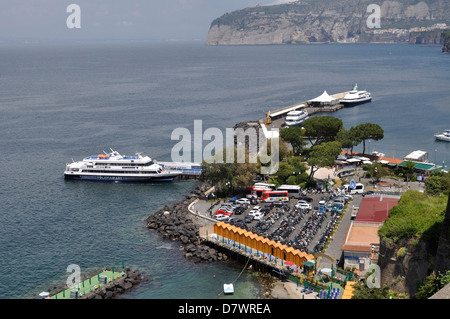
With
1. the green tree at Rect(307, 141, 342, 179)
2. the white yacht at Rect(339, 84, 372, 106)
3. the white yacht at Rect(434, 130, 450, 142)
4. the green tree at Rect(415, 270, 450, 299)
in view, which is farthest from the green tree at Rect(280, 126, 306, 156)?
the white yacht at Rect(339, 84, 372, 106)

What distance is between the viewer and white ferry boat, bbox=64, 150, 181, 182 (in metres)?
53.3

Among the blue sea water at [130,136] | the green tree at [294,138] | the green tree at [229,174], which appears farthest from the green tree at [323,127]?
the green tree at [229,174]

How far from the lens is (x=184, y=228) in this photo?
37.7 m

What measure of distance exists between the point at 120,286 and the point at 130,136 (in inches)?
1777

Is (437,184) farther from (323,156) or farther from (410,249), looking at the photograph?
(410,249)

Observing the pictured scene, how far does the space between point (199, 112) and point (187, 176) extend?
39.1 meters

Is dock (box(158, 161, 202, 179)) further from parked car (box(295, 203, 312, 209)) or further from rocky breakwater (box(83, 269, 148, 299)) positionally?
rocky breakwater (box(83, 269, 148, 299))

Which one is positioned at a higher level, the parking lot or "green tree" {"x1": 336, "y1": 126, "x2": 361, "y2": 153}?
"green tree" {"x1": 336, "y1": 126, "x2": 361, "y2": 153}

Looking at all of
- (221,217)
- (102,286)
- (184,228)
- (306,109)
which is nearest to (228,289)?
(102,286)

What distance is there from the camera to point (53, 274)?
3212cm

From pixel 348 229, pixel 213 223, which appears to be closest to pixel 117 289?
pixel 213 223

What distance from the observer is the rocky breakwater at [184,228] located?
33969 mm

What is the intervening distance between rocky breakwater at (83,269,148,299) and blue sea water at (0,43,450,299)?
73cm

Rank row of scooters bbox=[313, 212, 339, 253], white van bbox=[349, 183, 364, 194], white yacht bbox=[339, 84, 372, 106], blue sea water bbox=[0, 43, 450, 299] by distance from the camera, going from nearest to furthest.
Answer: row of scooters bbox=[313, 212, 339, 253], blue sea water bbox=[0, 43, 450, 299], white van bbox=[349, 183, 364, 194], white yacht bbox=[339, 84, 372, 106]
